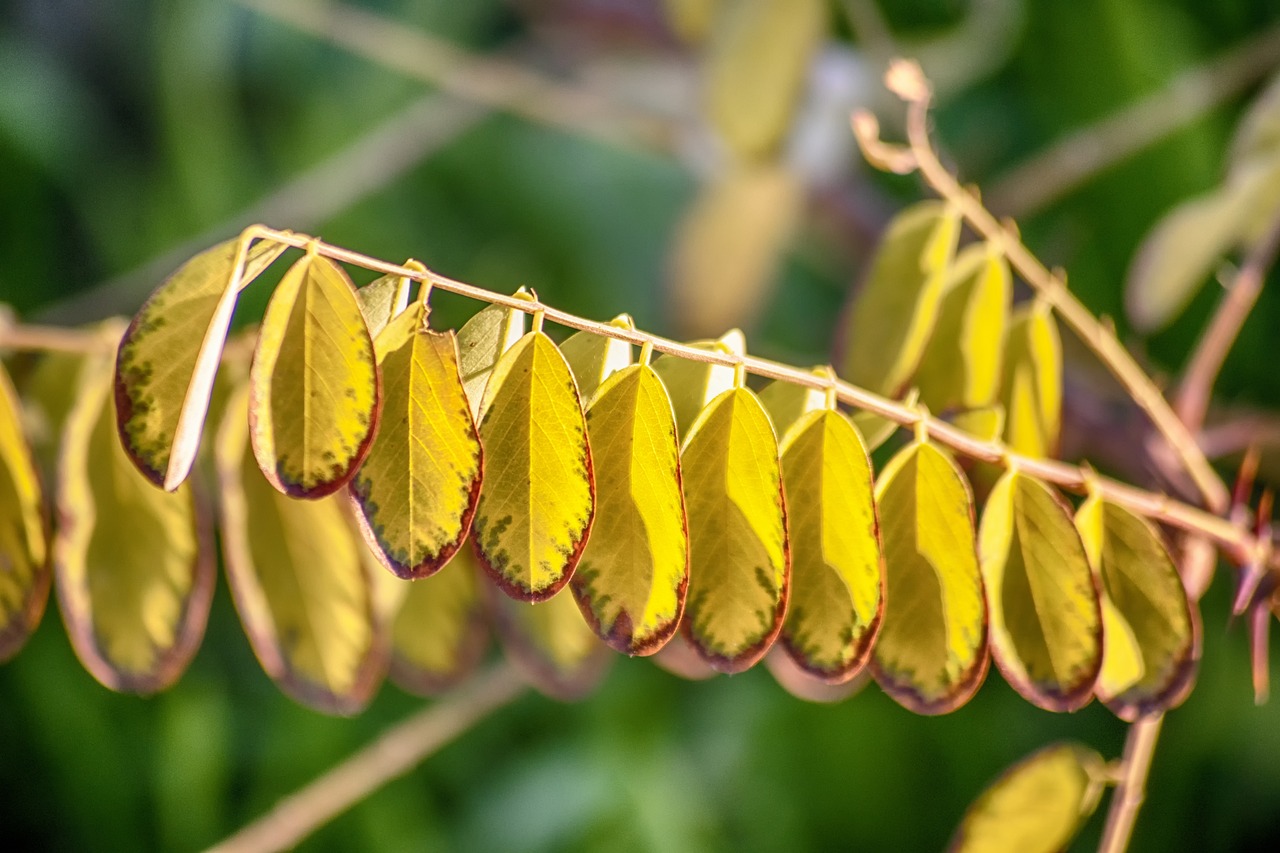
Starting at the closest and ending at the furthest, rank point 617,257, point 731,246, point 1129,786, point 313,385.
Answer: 1. point 313,385
2. point 1129,786
3. point 731,246
4. point 617,257

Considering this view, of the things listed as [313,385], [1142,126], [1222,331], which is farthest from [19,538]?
[1142,126]

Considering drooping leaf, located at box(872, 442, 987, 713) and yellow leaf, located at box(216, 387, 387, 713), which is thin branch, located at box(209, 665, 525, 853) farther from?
drooping leaf, located at box(872, 442, 987, 713)

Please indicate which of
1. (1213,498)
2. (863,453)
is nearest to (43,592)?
(863,453)

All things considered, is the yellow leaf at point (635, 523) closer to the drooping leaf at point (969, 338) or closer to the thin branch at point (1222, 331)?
the drooping leaf at point (969, 338)

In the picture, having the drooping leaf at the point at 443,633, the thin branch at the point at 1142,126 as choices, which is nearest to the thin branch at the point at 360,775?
the drooping leaf at the point at 443,633

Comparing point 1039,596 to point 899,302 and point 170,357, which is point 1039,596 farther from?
point 170,357

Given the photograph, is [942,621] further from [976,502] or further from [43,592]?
[43,592]
